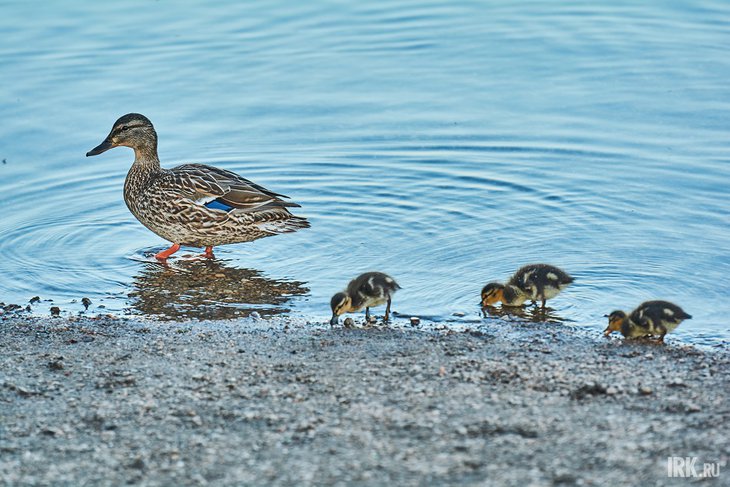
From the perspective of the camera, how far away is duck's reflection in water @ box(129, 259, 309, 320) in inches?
327

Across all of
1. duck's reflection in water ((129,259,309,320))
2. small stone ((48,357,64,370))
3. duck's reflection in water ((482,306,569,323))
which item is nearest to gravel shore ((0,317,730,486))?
small stone ((48,357,64,370))

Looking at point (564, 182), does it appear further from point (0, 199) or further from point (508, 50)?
point (0, 199)

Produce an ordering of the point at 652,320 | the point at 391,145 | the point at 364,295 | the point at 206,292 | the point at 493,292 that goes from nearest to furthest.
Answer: the point at 652,320
the point at 364,295
the point at 493,292
the point at 206,292
the point at 391,145

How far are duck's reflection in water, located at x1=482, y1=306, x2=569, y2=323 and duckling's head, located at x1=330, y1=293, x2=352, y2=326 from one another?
985 mm

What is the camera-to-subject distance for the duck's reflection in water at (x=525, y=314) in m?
7.96

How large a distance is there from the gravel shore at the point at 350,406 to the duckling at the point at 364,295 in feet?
0.63

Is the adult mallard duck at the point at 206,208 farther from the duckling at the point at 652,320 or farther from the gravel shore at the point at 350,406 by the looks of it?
the duckling at the point at 652,320

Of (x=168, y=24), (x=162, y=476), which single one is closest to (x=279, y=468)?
(x=162, y=476)

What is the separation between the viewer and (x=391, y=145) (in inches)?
469

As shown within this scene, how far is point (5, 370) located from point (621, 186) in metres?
6.11

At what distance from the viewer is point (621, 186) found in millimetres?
10727

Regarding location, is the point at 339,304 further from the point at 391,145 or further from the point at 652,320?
the point at 391,145

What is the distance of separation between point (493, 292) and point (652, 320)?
1.23 meters

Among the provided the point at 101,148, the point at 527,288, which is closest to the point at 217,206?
the point at 101,148
